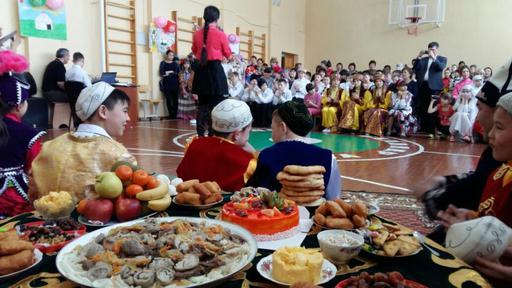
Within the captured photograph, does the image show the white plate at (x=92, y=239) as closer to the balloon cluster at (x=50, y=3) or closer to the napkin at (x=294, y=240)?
the napkin at (x=294, y=240)

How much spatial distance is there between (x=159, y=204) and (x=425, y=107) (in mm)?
9075

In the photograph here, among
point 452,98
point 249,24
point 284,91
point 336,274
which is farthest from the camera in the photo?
point 249,24

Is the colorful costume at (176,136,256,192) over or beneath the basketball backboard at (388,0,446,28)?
beneath

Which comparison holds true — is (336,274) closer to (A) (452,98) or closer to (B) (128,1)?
(A) (452,98)

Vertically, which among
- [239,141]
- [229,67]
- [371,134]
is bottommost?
[371,134]

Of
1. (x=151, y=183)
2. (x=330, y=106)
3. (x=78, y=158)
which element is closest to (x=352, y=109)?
(x=330, y=106)

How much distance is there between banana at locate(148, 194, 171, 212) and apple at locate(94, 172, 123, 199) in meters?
0.12

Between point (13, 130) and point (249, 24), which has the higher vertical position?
point (249, 24)

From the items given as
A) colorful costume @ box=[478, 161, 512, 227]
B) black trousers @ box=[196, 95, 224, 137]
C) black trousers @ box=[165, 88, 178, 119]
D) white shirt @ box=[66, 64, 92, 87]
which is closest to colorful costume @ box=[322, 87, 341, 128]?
black trousers @ box=[165, 88, 178, 119]

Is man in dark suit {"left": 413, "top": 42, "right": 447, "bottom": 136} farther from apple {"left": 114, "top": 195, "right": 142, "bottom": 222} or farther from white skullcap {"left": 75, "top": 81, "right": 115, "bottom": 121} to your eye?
apple {"left": 114, "top": 195, "right": 142, "bottom": 222}

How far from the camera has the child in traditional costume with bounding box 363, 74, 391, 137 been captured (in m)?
9.22

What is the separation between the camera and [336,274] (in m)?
1.03

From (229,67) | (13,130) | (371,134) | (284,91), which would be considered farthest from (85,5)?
(13,130)

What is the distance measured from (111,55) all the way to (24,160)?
8.07 meters
